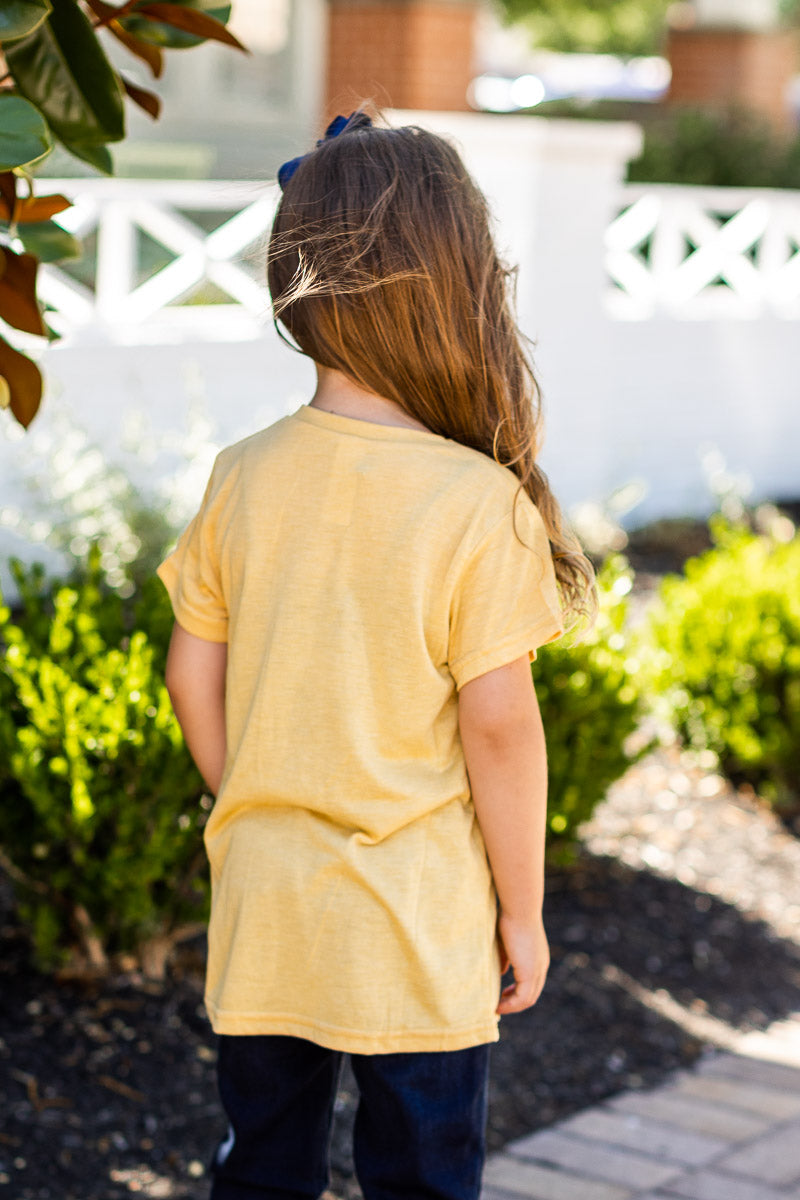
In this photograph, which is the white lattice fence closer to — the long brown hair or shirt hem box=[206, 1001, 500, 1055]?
the long brown hair

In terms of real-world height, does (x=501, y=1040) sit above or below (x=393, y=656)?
below

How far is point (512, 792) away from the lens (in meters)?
1.70

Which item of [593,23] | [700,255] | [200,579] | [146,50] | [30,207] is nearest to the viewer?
[200,579]

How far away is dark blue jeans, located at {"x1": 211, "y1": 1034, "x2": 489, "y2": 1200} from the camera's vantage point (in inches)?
68.2

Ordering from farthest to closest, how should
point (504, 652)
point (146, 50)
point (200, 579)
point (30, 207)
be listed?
point (146, 50)
point (30, 207)
point (200, 579)
point (504, 652)

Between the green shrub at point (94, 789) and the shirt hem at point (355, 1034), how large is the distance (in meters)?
0.95

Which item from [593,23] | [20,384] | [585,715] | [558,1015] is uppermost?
[20,384]

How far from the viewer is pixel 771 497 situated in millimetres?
8328

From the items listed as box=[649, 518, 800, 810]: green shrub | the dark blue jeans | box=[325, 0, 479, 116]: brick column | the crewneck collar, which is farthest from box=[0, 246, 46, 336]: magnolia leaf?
box=[325, 0, 479, 116]: brick column

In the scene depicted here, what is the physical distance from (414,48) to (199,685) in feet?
33.1

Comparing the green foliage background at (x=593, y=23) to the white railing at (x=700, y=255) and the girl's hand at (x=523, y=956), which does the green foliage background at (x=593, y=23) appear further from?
the girl's hand at (x=523, y=956)

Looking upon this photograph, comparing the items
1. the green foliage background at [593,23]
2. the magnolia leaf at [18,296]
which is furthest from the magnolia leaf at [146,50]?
the green foliage background at [593,23]

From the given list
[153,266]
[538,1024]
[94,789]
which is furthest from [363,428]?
[153,266]

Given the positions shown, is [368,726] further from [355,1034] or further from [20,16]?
[20,16]
